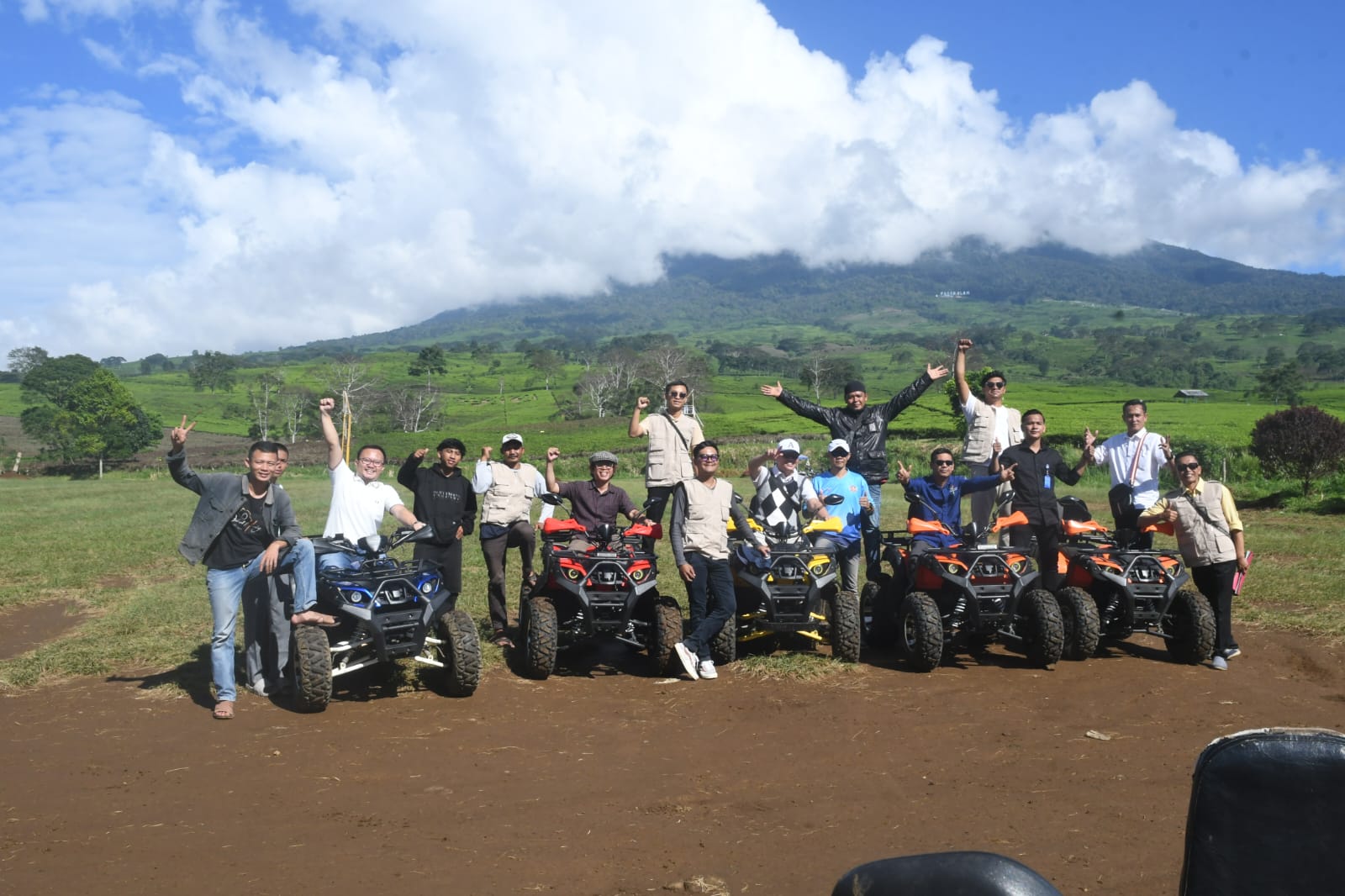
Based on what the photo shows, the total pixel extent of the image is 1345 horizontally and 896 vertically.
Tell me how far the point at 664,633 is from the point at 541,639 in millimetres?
941

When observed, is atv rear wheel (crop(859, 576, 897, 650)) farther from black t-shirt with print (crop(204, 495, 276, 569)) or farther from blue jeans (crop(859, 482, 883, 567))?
black t-shirt with print (crop(204, 495, 276, 569))

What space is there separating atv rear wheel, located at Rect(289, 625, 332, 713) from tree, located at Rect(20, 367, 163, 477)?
179ft

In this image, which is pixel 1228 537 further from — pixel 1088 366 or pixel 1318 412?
pixel 1088 366

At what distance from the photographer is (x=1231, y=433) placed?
42875 mm

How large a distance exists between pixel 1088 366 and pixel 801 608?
4654 inches

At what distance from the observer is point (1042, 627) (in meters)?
7.91

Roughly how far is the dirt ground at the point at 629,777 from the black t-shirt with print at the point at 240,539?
41.6 inches

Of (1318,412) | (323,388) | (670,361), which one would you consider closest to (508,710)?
(1318,412)

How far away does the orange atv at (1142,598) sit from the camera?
7.99m

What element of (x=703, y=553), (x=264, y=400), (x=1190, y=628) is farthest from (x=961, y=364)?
(x=264, y=400)

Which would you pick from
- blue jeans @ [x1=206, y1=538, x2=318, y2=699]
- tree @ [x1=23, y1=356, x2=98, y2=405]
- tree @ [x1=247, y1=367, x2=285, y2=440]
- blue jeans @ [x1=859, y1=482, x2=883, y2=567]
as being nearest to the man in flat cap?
blue jeans @ [x1=859, y1=482, x2=883, y2=567]

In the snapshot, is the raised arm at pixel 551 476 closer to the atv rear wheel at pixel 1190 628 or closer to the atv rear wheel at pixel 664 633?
the atv rear wheel at pixel 664 633

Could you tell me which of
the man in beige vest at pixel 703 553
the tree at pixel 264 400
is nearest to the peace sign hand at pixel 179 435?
the man in beige vest at pixel 703 553

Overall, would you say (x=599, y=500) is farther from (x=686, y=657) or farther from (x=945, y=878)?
(x=945, y=878)
